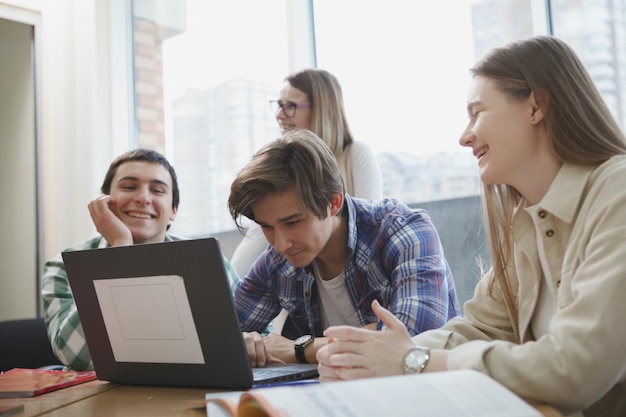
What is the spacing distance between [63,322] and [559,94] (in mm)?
1433

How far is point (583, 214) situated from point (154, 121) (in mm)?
3204

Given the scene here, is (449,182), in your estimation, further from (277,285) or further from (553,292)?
(553,292)

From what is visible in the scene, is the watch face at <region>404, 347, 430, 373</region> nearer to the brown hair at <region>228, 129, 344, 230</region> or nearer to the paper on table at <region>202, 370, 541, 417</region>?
the paper on table at <region>202, 370, 541, 417</region>

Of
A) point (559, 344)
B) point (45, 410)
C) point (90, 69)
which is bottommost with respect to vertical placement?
point (45, 410)

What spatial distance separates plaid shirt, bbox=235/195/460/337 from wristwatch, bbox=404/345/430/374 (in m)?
0.46

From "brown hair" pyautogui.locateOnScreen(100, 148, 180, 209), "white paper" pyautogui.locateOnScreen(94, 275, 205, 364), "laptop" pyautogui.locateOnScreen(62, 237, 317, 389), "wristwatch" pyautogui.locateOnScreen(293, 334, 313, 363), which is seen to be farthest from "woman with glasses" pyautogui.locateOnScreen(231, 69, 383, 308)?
"white paper" pyautogui.locateOnScreen(94, 275, 205, 364)

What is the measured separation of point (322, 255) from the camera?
186 cm

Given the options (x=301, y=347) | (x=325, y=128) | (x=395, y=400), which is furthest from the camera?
(x=325, y=128)

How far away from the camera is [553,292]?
1.23m

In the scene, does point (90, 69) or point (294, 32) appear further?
point (90, 69)

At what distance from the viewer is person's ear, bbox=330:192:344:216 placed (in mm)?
1783

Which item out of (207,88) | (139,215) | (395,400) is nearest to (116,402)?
(395,400)

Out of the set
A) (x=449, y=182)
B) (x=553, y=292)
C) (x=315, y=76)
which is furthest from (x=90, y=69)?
(x=553, y=292)

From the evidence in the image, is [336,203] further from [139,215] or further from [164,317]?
[139,215]
